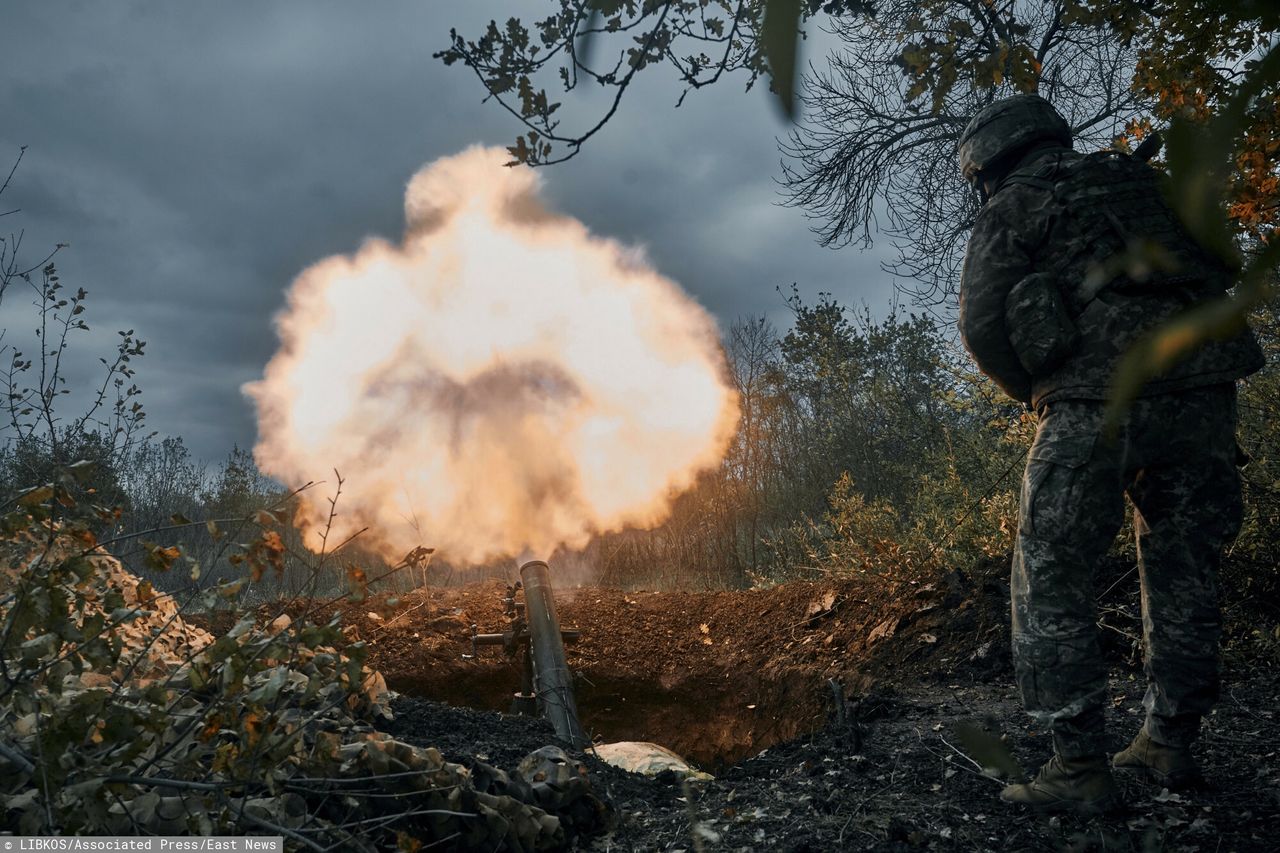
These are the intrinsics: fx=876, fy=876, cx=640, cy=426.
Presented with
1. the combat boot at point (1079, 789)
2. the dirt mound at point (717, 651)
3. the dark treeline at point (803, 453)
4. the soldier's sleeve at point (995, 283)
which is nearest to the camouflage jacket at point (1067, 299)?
the soldier's sleeve at point (995, 283)

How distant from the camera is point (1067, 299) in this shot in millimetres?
3344

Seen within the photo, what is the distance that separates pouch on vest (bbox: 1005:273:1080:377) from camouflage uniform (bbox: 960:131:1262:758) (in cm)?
3

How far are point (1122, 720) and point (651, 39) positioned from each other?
154 inches

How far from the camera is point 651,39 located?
2623mm

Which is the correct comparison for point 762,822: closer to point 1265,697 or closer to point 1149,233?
point 1149,233

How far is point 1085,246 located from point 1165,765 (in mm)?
1974

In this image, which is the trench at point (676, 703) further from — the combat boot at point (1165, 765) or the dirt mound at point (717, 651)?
the combat boot at point (1165, 765)

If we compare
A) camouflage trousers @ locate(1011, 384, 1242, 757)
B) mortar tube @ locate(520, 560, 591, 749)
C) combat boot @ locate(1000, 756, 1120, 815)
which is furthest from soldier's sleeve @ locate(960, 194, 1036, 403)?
mortar tube @ locate(520, 560, 591, 749)

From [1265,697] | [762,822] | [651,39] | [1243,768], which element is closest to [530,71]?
[651,39]

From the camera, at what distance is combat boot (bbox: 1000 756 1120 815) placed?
305cm

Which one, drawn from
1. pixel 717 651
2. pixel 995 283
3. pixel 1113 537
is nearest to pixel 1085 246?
pixel 995 283

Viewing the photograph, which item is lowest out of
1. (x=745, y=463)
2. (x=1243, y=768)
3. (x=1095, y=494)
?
(x=1243, y=768)

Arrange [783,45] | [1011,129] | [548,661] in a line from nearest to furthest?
Result: [783,45]
[1011,129]
[548,661]

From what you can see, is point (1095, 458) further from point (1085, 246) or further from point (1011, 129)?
point (1011, 129)
